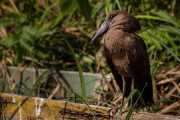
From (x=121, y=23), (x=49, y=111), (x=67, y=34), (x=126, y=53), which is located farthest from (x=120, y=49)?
(x=67, y=34)

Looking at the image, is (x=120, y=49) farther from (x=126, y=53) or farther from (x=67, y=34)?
(x=67, y=34)

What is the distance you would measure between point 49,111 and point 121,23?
1010mm

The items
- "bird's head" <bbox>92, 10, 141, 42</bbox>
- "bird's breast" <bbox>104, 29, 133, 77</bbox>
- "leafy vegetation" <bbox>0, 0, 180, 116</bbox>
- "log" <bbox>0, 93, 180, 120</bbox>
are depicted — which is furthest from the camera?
"leafy vegetation" <bbox>0, 0, 180, 116</bbox>

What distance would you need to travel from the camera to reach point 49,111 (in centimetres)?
298

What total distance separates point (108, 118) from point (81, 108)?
0.16 m

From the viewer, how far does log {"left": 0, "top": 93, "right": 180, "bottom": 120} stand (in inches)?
113

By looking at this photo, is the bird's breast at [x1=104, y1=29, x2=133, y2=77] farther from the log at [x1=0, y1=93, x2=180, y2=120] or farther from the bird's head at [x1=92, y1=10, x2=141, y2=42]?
the log at [x1=0, y1=93, x2=180, y2=120]

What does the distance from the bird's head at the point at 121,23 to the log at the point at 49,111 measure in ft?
2.99

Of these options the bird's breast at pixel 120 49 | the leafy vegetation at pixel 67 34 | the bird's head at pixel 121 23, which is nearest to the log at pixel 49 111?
the bird's breast at pixel 120 49

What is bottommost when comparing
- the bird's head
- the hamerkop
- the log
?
the log

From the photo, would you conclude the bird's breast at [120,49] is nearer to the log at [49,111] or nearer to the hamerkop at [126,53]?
the hamerkop at [126,53]

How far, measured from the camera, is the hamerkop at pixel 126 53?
142 inches

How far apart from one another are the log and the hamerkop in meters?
0.75

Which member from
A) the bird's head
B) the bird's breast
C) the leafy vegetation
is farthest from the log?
the leafy vegetation
